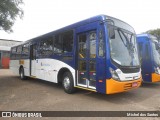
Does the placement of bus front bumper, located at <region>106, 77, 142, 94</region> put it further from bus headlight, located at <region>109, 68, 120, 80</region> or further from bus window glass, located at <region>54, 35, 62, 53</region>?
bus window glass, located at <region>54, 35, 62, 53</region>

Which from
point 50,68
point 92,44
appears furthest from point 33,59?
point 92,44

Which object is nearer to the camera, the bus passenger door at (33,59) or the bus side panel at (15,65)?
the bus passenger door at (33,59)

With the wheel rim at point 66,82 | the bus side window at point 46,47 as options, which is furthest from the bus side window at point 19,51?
the wheel rim at point 66,82

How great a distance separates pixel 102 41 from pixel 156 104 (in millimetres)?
3010

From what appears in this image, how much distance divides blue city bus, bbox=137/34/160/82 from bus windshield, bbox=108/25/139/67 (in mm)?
2666

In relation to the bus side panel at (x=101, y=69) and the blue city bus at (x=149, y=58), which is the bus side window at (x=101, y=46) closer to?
the bus side panel at (x=101, y=69)

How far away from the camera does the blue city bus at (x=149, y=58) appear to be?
894 cm

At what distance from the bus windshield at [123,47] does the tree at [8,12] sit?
723 centimetres

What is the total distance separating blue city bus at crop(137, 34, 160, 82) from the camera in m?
8.94

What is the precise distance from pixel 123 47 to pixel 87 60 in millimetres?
1482

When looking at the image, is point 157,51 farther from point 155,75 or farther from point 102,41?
point 102,41

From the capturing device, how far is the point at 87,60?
6.51m

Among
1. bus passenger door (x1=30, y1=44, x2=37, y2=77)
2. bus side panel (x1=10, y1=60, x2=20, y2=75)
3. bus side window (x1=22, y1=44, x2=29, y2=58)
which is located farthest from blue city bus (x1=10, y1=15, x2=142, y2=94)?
bus side panel (x1=10, y1=60, x2=20, y2=75)

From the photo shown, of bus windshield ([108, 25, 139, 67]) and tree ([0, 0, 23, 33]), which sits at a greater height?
tree ([0, 0, 23, 33])
